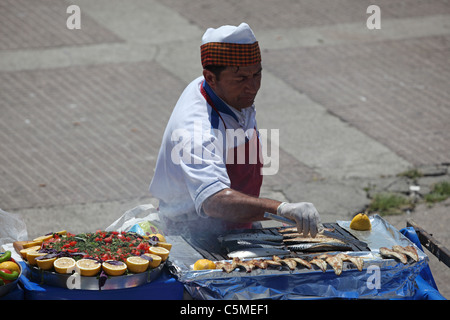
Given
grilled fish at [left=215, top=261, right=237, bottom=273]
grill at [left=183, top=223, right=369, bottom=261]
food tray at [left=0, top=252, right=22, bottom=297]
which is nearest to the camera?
food tray at [left=0, top=252, right=22, bottom=297]

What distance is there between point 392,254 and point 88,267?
1.62 m

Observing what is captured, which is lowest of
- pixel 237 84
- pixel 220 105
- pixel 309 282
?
pixel 309 282

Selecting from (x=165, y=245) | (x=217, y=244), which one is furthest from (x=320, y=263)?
(x=165, y=245)

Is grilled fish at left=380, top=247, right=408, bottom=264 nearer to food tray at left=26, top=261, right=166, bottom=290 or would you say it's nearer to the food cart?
the food cart

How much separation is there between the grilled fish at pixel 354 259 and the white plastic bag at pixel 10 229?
6.20 ft

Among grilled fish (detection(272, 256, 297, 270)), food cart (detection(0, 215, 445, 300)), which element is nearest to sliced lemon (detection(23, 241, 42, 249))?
food cart (detection(0, 215, 445, 300))

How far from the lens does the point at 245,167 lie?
4.05 meters

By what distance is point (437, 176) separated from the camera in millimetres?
7066

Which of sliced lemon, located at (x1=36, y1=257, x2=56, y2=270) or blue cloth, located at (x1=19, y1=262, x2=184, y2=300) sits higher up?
sliced lemon, located at (x1=36, y1=257, x2=56, y2=270)

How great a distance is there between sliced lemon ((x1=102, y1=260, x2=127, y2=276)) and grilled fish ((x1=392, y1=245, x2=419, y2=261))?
4.96ft

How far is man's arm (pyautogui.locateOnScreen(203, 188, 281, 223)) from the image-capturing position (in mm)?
3566

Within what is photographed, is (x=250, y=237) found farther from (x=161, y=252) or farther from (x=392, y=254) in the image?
(x=392, y=254)

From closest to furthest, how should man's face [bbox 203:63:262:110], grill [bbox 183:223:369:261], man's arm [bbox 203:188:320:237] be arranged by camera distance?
man's arm [bbox 203:188:320:237], grill [bbox 183:223:369:261], man's face [bbox 203:63:262:110]
